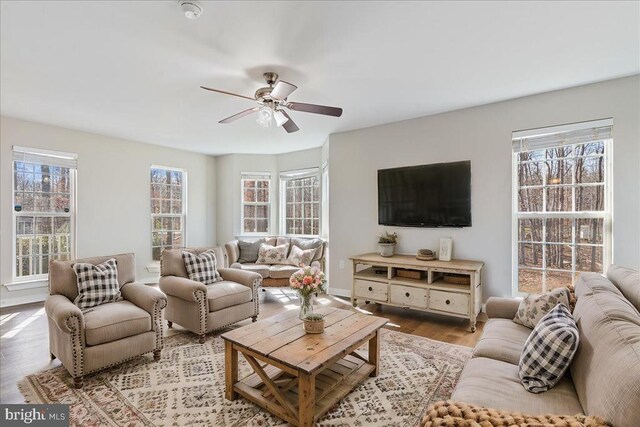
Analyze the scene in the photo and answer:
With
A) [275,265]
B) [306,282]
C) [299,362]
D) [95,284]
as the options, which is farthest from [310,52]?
[275,265]

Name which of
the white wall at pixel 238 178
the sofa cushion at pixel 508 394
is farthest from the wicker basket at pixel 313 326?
the white wall at pixel 238 178

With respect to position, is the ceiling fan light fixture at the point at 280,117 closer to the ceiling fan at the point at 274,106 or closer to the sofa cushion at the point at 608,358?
the ceiling fan at the point at 274,106

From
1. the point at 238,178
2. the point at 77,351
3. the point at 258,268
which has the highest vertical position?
the point at 238,178

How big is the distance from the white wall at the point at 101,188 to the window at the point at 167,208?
0.12 m

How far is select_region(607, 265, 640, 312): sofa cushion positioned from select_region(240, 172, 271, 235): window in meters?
5.42

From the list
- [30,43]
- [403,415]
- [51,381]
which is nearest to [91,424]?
[51,381]

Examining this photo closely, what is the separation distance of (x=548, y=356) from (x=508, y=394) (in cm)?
28

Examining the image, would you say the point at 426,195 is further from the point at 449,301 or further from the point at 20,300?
the point at 20,300

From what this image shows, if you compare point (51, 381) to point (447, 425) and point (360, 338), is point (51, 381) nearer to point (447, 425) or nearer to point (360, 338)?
point (360, 338)

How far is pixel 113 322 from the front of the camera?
7.93 feet

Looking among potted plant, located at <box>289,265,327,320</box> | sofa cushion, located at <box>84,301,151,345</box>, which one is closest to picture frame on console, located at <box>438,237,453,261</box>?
potted plant, located at <box>289,265,327,320</box>

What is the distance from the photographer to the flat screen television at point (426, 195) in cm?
385

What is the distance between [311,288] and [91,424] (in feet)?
5.15

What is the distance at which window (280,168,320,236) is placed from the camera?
5.97m
